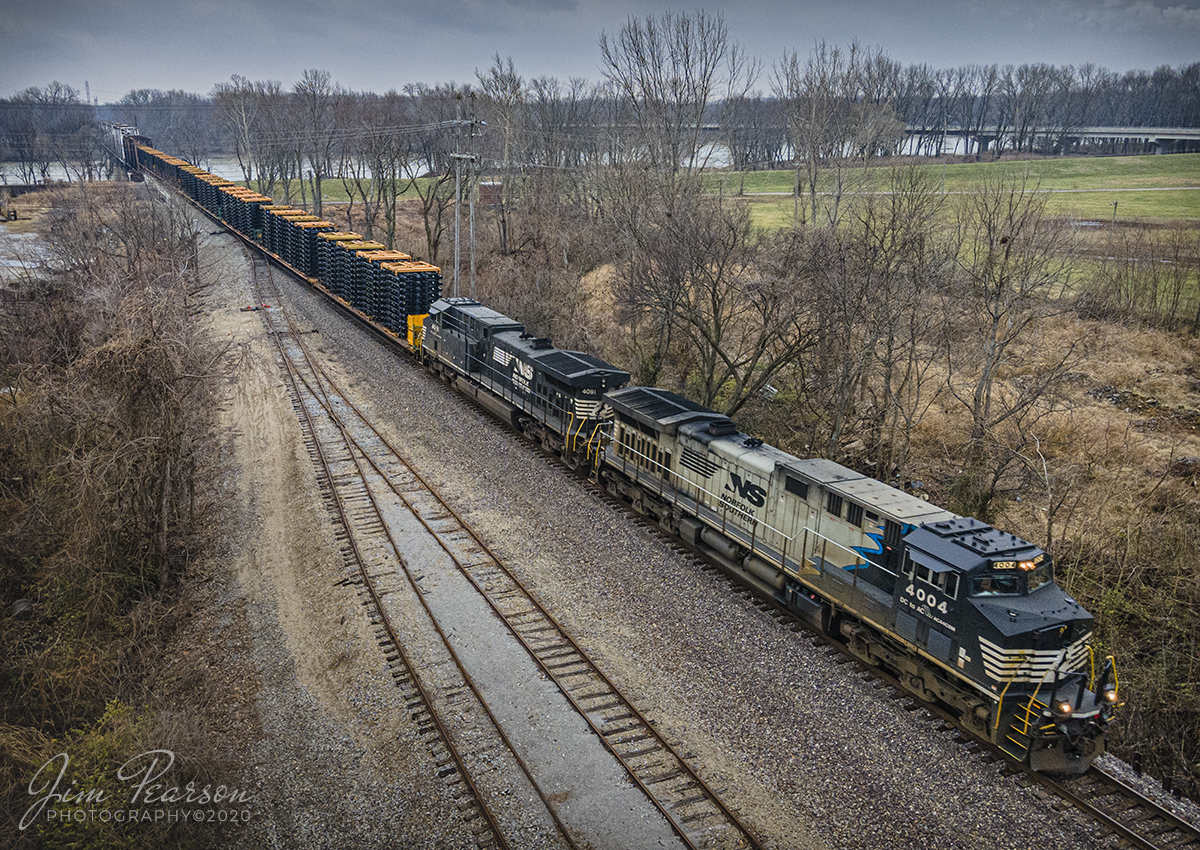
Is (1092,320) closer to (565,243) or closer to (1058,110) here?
(565,243)

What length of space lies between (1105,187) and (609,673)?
208ft

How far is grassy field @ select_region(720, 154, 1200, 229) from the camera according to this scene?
44.4 metres

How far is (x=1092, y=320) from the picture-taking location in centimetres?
3259

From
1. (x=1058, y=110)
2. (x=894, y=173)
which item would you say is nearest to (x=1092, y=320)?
(x=894, y=173)

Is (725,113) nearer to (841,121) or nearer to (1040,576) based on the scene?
(841,121)

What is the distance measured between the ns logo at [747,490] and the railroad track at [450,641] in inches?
209

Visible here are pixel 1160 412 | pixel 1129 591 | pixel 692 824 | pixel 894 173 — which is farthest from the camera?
pixel 1160 412

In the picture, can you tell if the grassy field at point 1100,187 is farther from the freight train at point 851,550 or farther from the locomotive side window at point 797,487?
the locomotive side window at point 797,487

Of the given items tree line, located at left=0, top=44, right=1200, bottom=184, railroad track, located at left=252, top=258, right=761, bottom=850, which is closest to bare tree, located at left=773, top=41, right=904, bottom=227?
tree line, located at left=0, top=44, right=1200, bottom=184

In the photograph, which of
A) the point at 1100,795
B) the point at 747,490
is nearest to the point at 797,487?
the point at 747,490

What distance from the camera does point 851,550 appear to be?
15320 millimetres

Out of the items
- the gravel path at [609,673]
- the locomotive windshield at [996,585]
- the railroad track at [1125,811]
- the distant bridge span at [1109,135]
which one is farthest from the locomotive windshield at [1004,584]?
the distant bridge span at [1109,135]

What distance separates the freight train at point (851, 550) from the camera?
40.3ft

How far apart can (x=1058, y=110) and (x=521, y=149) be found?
98.7 meters
